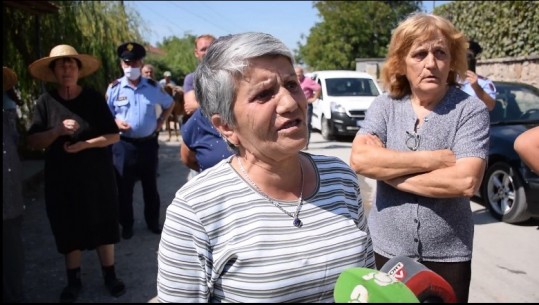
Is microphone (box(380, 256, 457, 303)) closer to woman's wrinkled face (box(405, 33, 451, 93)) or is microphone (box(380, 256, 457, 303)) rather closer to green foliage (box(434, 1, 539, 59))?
woman's wrinkled face (box(405, 33, 451, 93))

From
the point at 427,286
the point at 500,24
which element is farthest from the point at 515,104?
the point at 427,286

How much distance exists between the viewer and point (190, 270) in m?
1.44

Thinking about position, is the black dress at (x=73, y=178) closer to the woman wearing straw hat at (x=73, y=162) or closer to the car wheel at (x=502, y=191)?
the woman wearing straw hat at (x=73, y=162)

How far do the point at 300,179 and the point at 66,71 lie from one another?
9.40ft

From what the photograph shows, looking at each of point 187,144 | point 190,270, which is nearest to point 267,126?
point 190,270

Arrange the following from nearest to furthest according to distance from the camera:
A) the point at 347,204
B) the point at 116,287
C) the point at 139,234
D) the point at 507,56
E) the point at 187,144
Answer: the point at 347,204 < the point at 187,144 < the point at 507,56 < the point at 116,287 < the point at 139,234

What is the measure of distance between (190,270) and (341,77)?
13111 millimetres

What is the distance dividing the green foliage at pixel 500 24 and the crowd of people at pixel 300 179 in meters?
0.49

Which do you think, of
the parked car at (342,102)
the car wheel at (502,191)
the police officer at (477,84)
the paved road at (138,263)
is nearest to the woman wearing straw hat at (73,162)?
the paved road at (138,263)

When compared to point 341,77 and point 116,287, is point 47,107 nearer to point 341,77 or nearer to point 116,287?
point 116,287

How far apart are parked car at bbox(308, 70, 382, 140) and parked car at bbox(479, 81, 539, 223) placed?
24.1 ft

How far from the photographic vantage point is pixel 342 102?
42.6 ft

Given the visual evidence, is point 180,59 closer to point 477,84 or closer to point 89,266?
point 89,266

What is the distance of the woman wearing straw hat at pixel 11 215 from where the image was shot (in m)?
3.29
